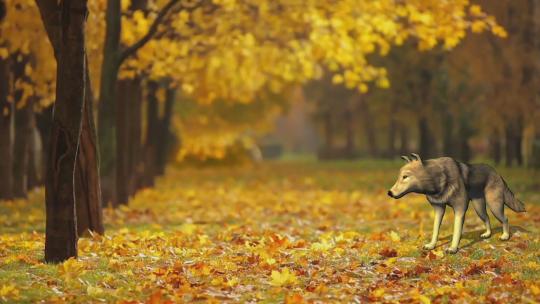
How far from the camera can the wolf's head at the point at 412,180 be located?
9.80 meters

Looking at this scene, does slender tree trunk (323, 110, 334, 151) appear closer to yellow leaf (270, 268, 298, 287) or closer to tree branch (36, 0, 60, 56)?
tree branch (36, 0, 60, 56)

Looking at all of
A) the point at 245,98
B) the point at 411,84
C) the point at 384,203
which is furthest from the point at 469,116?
the point at 384,203

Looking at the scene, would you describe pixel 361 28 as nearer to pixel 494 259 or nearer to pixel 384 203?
pixel 384 203

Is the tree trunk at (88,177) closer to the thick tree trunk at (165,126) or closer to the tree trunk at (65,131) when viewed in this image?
the tree trunk at (65,131)

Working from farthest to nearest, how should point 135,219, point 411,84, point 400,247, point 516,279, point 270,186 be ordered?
point 411,84
point 270,186
point 135,219
point 400,247
point 516,279

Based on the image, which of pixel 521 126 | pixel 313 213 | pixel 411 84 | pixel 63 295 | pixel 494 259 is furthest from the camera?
pixel 411 84

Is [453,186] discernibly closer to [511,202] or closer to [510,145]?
[511,202]

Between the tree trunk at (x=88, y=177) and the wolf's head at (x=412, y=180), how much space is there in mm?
4720

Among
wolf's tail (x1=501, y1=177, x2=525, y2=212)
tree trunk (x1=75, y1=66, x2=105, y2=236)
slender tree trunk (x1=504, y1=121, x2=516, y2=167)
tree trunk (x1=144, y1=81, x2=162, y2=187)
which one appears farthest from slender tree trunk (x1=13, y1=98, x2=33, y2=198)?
slender tree trunk (x1=504, y1=121, x2=516, y2=167)

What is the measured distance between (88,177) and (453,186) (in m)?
5.41

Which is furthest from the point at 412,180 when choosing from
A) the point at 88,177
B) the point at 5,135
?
the point at 5,135

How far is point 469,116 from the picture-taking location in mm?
43750

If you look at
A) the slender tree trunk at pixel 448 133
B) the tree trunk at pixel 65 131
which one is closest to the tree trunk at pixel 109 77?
the tree trunk at pixel 65 131

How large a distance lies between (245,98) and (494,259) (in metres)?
20.2
